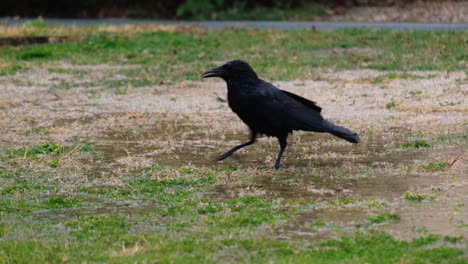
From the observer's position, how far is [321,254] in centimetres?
539

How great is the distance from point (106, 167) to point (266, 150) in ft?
6.87

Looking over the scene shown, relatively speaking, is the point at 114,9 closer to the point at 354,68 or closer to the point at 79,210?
the point at 354,68

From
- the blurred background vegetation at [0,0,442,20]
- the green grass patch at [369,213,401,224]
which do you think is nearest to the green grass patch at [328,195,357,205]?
the green grass patch at [369,213,401,224]

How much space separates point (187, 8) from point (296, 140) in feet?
69.4

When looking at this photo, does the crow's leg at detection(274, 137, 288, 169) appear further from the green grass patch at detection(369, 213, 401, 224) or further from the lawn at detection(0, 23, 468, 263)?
the green grass patch at detection(369, 213, 401, 224)

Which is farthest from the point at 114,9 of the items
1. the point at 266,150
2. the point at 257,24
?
the point at 266,150

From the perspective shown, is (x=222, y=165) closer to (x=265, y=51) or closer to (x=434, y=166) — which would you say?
(x=434, y=166)

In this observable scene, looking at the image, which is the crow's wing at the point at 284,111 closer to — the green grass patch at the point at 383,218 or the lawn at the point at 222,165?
the lawn at the point at 222,165

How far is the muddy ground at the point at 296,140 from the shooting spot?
22.3 feet

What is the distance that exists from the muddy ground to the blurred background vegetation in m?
14.0

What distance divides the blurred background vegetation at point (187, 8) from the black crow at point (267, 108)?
2028cm

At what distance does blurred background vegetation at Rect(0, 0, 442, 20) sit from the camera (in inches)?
1165

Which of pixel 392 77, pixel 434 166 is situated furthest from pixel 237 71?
pixel 392 77

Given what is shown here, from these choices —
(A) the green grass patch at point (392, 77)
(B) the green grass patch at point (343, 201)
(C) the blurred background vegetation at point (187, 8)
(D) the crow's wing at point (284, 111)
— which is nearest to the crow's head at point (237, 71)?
(D) the crow's wing at point (284, 111)
